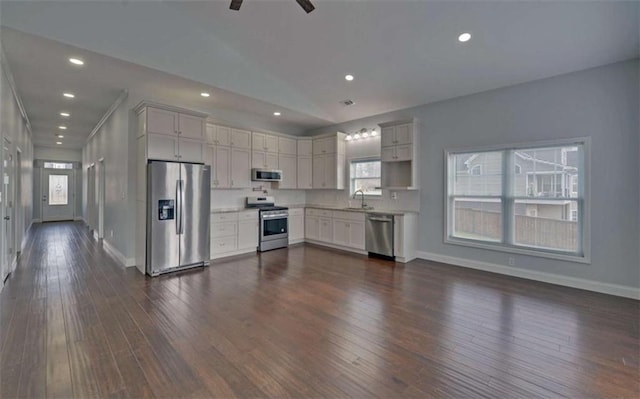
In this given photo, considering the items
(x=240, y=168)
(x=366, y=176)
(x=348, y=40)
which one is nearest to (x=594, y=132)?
(x=348, y=40)

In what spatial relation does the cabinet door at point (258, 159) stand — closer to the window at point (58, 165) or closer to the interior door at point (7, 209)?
the interior door at point (7, 209)

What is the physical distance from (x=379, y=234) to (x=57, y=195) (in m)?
13.1

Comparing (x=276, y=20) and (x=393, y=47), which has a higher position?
(x=276, y=20)

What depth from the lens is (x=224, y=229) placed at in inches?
222

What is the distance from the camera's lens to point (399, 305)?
3.40 m

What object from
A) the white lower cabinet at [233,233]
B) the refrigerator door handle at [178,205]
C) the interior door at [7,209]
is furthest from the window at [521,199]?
the interior door at [7,209]

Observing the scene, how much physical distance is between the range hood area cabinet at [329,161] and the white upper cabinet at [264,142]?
3.55 feet

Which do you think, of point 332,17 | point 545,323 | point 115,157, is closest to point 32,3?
point 115,157

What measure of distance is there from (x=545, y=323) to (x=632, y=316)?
Answer: 1.10 m

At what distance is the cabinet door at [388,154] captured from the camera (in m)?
5.77

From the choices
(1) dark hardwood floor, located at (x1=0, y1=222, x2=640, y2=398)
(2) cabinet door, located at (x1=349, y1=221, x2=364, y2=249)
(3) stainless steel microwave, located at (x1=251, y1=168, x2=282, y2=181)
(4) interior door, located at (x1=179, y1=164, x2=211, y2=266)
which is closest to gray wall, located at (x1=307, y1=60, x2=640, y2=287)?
(1) dark hardwood floor, located at (x1=0, y1=222, x2=640, y2=398)

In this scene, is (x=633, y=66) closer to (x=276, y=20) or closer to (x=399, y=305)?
(x=399, y=305)

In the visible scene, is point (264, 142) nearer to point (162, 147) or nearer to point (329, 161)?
point (329, 161)

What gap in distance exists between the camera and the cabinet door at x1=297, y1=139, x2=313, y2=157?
7.27 metres
